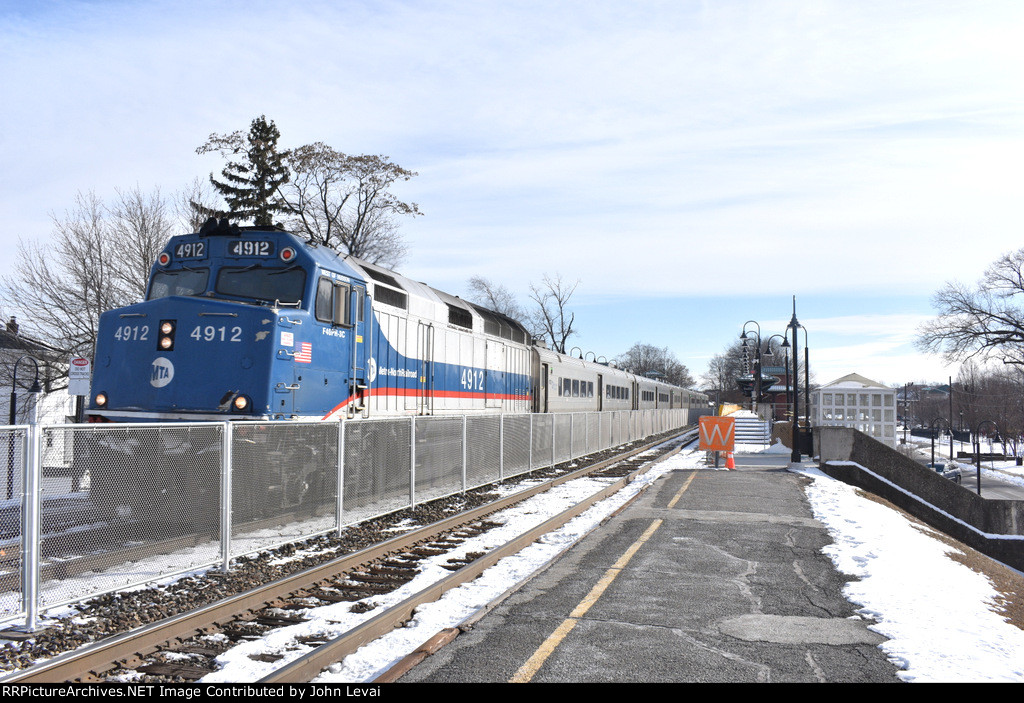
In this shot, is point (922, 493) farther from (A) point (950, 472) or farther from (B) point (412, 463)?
(A) point (950, 472)

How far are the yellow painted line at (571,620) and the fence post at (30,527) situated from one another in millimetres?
3795

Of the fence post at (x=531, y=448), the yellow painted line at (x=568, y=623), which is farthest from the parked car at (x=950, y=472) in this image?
the yellow painted line at (x=568, y=623)

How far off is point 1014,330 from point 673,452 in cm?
3061

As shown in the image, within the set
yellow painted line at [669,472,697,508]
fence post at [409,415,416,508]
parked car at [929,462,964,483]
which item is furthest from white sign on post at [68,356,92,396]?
parked car at [929,462,964,483]

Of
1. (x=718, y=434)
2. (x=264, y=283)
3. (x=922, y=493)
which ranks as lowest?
(x=922, y=493)

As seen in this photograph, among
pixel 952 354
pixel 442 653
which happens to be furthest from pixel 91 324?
pixel 952 354

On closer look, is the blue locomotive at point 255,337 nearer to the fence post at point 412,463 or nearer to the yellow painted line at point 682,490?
the fence post at point 412,463

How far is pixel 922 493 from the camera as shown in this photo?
2483 centimetres

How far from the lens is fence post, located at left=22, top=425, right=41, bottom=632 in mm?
5973

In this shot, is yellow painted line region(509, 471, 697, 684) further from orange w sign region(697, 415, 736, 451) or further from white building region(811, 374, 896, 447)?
white building region(811, 374, 896, 447)

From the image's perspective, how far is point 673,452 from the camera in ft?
95.8

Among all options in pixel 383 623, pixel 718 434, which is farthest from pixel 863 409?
pixel 383 623

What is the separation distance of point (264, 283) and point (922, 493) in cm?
2210
